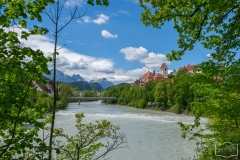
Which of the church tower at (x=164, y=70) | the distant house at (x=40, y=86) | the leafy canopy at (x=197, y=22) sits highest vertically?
the church tower at (x=164, y=70)

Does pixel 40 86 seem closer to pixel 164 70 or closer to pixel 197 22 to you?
pixel 197 22

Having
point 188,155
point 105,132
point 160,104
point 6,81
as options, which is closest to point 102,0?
point 6,81

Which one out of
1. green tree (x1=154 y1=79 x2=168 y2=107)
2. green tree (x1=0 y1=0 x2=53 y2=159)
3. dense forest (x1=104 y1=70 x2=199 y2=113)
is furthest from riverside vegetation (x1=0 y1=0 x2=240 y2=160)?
green tree (x1=154 y1=79 x2=168 y2=107)

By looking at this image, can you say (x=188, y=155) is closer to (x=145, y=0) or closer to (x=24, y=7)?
(x=145, y=0)

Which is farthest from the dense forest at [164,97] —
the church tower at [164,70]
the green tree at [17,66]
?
the church tower at [164,70]

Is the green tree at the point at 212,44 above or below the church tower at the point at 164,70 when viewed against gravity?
below

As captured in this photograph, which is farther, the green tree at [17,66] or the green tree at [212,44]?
the green tree at [212,44]

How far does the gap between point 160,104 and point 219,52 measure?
4523 cm

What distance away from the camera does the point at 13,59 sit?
7.59 ft

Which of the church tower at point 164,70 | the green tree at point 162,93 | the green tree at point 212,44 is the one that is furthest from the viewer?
the church tower at point 164,70

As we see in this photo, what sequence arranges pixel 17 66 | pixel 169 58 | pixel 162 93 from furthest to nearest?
pixel 162 93, pixel 169 58, pixel 17 66

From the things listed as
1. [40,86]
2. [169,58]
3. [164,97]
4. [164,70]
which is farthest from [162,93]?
[164,70]

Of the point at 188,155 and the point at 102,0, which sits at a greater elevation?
the point at 102,0

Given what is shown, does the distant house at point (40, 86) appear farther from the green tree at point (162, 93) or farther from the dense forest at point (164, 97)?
the green tree at point (162, 93)
